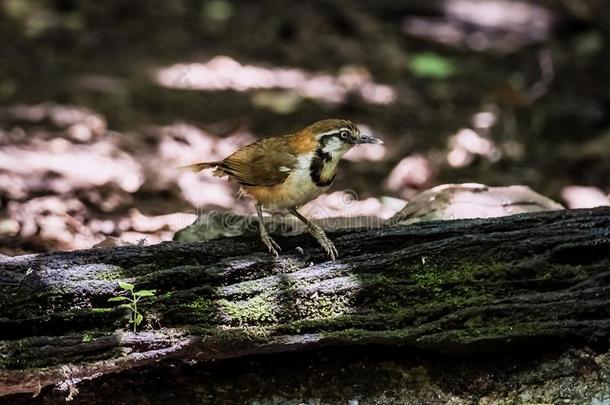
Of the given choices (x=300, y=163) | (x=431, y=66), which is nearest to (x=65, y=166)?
(x=300, y=163)

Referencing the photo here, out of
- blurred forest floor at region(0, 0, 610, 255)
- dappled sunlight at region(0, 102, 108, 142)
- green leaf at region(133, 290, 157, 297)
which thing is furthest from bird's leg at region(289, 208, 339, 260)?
dappled sunlight at region(0, 102, 108, 142)

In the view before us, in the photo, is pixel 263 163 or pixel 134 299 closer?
pixel 134 299

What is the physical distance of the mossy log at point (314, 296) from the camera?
364 cm

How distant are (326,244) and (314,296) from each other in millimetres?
339

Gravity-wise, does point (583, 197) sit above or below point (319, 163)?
below

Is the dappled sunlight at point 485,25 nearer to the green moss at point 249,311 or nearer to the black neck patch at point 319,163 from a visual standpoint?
the black neck patch at point 319,163

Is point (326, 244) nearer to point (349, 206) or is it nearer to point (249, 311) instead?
point (249, 311)

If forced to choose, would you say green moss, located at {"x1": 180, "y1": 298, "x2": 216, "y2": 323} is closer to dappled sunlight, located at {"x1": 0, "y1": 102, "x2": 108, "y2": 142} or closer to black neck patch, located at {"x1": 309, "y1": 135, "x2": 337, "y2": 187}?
black neck patch, located at {"x1": 309, "y1": 135, "x2": 337, "y2": 187}

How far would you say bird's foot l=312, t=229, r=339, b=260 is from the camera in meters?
4.16

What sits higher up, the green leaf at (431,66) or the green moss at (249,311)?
the green leaf at (431,66)

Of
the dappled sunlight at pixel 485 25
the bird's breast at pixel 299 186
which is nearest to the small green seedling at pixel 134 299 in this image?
the bird's breast at pixel 299 186

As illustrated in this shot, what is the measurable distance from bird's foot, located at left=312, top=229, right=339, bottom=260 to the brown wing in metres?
0.44

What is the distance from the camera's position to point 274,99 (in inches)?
375

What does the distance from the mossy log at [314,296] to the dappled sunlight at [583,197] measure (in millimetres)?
2990
